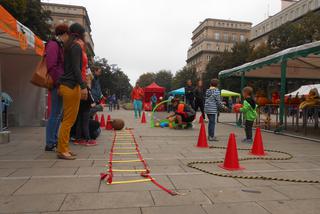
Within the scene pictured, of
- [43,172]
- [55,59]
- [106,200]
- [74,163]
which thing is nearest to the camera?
[106,200]

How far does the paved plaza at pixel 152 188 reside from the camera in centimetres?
321

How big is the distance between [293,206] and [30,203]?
2.70 m

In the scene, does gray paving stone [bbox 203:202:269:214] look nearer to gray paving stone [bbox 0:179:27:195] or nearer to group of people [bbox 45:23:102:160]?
gray paving stone [bbox 0:179:27:195]

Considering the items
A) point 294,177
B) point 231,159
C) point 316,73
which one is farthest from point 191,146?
point 316,73

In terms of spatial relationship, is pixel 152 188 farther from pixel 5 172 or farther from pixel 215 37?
pixel 215 37

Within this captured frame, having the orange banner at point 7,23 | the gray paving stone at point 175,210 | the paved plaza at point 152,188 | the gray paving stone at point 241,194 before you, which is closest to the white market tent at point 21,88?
the orange banner at point 7,23

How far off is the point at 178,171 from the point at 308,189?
5.75ft

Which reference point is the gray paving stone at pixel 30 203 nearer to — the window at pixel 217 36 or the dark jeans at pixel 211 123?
the dark jeans at pixel 211 123

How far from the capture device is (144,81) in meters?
116

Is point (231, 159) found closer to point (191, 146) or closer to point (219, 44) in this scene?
point (191, 146)

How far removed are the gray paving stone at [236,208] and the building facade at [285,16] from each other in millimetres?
63093

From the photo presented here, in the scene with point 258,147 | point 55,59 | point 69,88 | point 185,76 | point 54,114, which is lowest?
point 258,147

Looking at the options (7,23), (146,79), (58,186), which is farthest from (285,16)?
(58,186)

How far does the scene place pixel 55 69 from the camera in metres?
5.78
